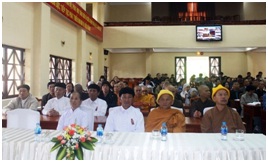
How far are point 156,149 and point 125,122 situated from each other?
113 cm

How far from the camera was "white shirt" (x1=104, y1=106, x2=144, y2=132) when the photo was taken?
3410 millimetres

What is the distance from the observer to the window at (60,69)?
7.64 meters

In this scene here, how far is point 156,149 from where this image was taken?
232 cm

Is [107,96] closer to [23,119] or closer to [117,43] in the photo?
[23,119]

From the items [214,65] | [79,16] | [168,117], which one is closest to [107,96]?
[168,117]

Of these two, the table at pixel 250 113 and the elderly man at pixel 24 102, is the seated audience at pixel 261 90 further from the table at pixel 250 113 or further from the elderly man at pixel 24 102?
the elderly man at pixel 24 102

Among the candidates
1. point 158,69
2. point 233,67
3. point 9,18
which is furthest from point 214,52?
point 9,18

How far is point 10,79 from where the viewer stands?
5.67 meters

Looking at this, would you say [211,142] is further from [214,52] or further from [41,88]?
[214,52]

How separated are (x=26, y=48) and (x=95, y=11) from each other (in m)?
5.93

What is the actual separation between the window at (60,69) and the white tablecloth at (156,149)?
510 centimetres

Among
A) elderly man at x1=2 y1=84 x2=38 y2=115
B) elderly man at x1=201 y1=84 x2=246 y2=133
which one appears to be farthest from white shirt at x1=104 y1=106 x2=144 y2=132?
elderly man at x1=2 y1=84 x2=38 y2=115

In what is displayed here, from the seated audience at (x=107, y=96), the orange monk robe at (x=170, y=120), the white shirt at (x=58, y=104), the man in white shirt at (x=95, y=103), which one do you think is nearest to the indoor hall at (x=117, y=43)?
the orange monk robe at (x=170, y=120)

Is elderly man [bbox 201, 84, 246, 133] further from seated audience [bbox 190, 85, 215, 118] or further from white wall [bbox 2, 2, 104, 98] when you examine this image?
white wall [bbox 2, 2, 104, 98]
